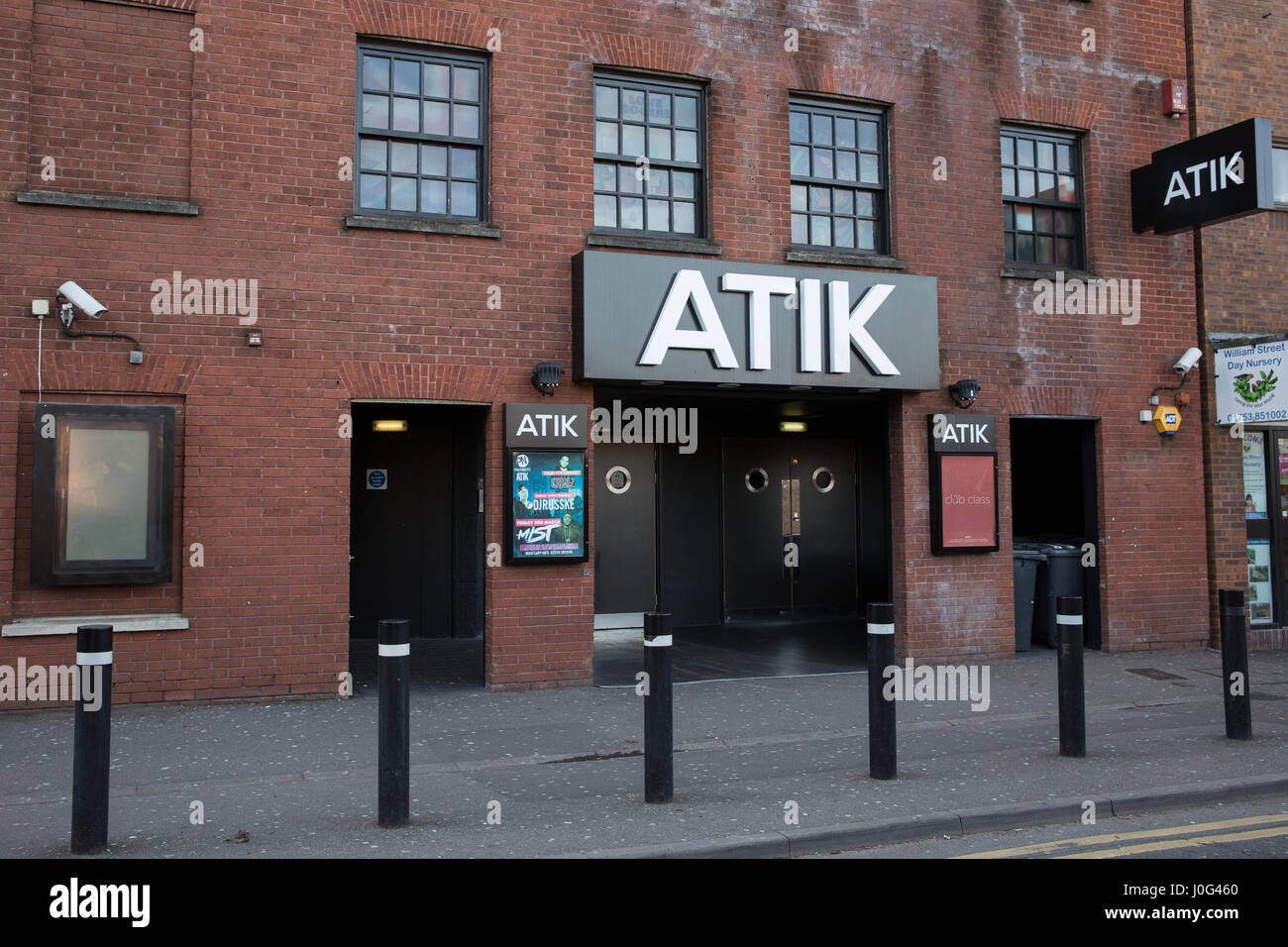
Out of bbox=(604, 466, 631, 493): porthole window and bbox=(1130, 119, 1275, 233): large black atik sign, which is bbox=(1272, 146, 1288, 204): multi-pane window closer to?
bbox=(1130, 119, 1275, 233): large black atik sign

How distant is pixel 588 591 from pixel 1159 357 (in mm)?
7488

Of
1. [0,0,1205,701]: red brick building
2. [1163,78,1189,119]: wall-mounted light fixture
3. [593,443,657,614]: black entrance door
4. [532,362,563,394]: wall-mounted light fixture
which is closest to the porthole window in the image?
[593,443,657,614]: black entrance door

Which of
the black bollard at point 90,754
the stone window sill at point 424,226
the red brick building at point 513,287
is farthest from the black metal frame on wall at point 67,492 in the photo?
the black bollard at point 90,754

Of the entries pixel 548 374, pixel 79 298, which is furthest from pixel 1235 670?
pixel 79 298

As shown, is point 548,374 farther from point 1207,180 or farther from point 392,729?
point 1207,180

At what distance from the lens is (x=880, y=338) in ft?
35.6

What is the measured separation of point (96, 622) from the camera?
861cm

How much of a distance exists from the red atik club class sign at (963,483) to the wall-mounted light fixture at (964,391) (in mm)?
167

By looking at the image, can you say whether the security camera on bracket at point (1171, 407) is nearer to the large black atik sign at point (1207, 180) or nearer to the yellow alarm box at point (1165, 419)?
A: the yellow alarm box at point (1165, 419)

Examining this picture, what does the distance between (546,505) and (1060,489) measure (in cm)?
750

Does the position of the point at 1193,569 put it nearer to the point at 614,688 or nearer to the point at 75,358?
the point at 614,688

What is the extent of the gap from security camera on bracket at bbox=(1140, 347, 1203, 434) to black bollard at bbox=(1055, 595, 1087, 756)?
19.1 feet

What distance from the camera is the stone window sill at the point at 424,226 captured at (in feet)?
31.0

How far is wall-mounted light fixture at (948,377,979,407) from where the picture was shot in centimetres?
1127
